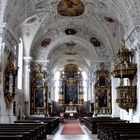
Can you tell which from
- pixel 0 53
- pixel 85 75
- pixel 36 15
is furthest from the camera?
pixel 85 75

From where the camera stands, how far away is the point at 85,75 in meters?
43.5

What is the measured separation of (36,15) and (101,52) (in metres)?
7.62

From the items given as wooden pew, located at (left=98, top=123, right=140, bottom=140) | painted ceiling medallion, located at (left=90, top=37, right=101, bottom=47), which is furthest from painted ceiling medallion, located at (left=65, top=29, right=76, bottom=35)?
wooden pew, located at (left=98, top=123, right=140, bottom=140)

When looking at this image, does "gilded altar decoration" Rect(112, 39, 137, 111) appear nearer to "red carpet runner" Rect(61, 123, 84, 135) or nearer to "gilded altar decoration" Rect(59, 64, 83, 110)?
"red carpet runner" Rect(61, 123, 84, 135)

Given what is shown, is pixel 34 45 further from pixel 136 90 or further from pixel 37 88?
pixel 136 90

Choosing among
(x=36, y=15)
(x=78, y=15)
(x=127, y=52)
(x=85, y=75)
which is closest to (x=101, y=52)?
(x=78, y=15)

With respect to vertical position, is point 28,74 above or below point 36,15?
below

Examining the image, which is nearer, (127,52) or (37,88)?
(127,52)

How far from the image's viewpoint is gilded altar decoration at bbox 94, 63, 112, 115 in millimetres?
27062

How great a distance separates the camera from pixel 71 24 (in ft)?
82.5

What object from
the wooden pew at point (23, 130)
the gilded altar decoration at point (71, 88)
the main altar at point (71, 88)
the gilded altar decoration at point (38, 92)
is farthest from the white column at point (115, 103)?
the gilded altar decoration at point (71, 88)

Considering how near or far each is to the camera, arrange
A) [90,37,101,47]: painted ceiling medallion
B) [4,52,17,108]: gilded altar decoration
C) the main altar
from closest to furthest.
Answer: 1. [4,52,17,108]: gilded altar decoration
2. [90,37,101,47]: painted ceiling medallion
3. the main altar

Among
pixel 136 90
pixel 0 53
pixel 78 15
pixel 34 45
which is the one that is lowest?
pixel 136 90

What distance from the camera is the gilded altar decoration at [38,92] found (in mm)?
26406
